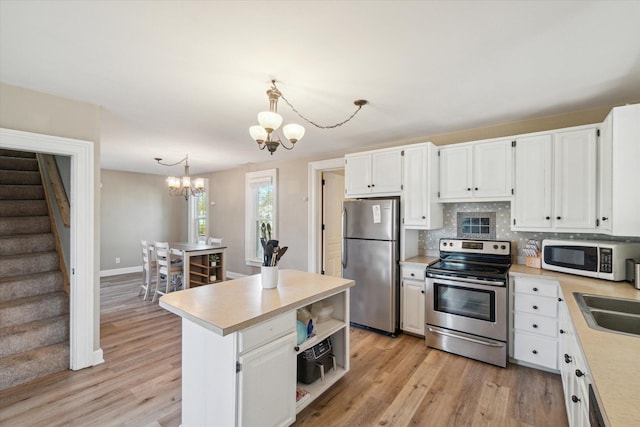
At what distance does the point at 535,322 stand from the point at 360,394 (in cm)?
174

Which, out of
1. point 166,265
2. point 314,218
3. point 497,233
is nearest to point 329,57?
point 497,233

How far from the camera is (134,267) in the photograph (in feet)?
22.3

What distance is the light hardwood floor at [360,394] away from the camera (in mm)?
1987

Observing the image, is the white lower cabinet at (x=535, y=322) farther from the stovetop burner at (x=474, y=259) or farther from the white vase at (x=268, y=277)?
the white vase at (x=268, y=277)

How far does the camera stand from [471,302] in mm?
2859

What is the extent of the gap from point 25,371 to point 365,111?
3.82 m

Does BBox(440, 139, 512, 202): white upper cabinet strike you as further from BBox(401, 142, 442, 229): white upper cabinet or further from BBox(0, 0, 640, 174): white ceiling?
BBox(0, 0, 640, 174): white ceiling

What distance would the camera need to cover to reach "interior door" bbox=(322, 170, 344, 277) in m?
4.87

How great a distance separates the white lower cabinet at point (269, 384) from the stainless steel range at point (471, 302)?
183 cm

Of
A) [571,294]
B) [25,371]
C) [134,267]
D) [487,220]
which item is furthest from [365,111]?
[134,267]

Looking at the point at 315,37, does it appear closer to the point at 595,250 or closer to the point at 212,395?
the point at 212,395

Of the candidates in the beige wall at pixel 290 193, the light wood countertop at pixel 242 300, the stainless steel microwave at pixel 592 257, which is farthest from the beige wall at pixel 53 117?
the stainless steel microwave at pixel 592 257

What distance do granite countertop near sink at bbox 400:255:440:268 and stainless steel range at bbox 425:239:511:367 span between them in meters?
0.08

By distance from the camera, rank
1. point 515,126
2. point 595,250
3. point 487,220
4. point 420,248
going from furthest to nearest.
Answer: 1. point 420,248
2. point 487,220
3. point 515,126
4. point 595,250
